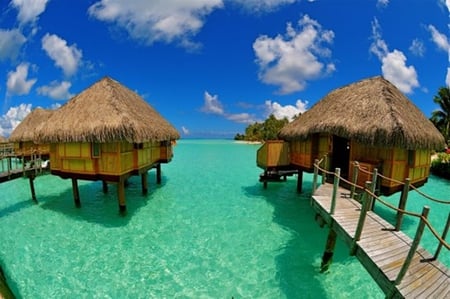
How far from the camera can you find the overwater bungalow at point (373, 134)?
8969 millimetres

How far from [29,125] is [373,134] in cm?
2934

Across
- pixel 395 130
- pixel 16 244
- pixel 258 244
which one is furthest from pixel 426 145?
pixel 16 244

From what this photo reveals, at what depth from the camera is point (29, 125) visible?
2577 centimetres

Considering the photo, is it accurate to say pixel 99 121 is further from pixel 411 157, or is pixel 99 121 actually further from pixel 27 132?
pixel 27 132

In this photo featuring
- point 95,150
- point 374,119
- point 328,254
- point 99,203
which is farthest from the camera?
point 99,203

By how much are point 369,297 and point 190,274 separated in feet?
14.8

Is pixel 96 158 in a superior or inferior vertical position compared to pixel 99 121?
inferior

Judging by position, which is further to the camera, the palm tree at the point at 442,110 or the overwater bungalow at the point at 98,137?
the palm tree at the point at 442,110

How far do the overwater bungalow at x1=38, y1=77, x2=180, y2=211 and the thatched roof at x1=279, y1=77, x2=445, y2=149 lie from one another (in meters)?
7.54

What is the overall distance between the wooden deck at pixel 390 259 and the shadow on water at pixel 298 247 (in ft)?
5.62

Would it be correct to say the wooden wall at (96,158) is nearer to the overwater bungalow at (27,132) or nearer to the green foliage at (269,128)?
the overwater bungalow at (27,132)

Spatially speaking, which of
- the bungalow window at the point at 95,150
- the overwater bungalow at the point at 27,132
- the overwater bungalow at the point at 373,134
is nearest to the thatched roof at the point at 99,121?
the bungalow window at the point at 95,150

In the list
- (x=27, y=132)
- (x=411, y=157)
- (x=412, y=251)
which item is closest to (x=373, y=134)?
(x=411, y=157)

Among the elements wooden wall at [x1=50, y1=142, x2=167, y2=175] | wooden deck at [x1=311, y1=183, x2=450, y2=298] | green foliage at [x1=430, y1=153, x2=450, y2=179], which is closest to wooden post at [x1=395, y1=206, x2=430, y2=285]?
wooden deck at [x1=311, y1=183, x2=450, y2=298]
